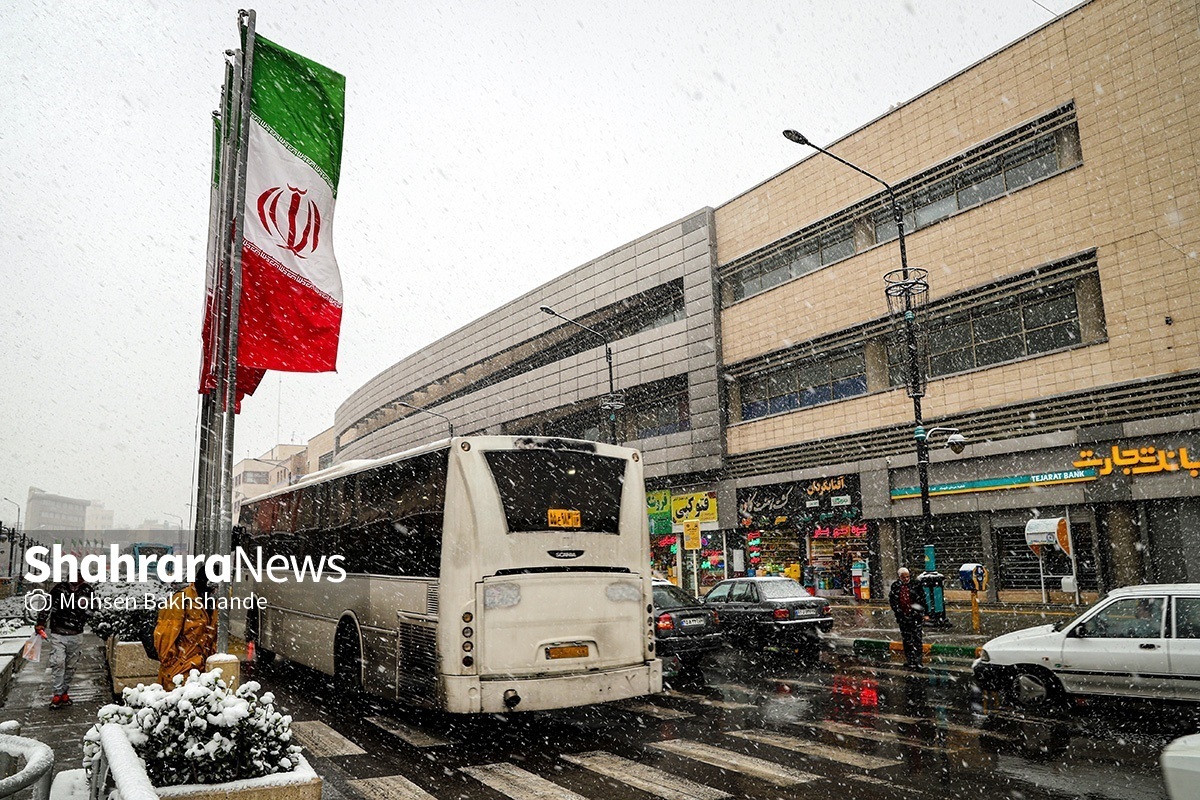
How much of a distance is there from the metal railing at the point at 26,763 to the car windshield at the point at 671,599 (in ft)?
36.2

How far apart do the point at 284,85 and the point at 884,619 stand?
19958 millimetres

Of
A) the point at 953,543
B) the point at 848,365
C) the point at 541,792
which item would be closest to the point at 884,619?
the point at 953,543

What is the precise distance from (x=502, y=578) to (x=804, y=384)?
2370cm

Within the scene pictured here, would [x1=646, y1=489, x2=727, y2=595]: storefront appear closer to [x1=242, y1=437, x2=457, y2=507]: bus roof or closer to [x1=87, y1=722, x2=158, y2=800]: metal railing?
[x1=242, y1=437, x2=457, y2=507]: bus roof

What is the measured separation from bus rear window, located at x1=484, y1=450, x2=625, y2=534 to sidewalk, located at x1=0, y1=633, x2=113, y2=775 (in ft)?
15.6

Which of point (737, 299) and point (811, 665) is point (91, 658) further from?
point (737, 299)

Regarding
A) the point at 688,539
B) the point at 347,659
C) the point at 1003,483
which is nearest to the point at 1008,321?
the point at 1003,483

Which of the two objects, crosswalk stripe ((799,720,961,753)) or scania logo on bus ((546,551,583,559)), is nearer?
crosswalk stripe ((799,720,961,753))

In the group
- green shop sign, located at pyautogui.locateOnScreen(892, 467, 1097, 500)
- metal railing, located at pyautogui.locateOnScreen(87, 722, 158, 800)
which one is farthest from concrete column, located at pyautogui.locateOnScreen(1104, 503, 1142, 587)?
metal railing, located at pyautogui.locateOnScreen(87, 722, 158, 800)

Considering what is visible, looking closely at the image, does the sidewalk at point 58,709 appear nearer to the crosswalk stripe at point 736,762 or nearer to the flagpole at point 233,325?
the flagpole at point 233,325

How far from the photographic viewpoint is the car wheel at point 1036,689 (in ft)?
33.6

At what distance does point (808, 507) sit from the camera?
1186 inches

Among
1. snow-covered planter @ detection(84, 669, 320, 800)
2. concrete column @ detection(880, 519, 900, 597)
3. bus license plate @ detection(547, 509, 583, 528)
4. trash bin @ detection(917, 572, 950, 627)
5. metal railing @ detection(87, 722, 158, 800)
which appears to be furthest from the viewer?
concrete column @ detection(880, 519, 900, 597)

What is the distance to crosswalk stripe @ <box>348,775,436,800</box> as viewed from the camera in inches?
272
